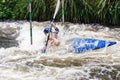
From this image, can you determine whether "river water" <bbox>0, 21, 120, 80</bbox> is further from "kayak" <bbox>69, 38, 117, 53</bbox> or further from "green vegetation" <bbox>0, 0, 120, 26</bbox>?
"green vegetation" <bbox>0, 0, 120, 26</bbox>

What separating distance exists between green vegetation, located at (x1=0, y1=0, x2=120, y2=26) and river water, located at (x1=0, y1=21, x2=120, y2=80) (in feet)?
1.30

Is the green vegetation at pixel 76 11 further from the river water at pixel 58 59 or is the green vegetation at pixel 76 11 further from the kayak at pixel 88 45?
the kayak at pixel 88 45

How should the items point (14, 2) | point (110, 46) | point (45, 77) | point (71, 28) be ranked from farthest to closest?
1. point (14, 2)
2. point (71, 28)
3. point (110, 46)
4. point (45, 77)

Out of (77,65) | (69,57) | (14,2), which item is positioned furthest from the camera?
(14,2)

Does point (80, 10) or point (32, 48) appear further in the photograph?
point (80, 10)

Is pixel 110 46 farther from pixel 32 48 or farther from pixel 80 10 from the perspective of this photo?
pixel 80 10

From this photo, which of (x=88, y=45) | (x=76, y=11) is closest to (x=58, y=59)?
(x=88, y=45)

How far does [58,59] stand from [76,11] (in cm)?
292

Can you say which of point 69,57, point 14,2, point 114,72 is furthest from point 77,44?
point 14,2

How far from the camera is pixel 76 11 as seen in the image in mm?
8969

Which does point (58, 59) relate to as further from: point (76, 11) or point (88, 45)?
point (76, 11)

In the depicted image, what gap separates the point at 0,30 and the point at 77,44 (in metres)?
2.70

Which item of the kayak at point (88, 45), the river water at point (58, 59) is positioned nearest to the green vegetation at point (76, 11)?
the river water at point (58, 59)

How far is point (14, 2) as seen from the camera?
984 centimetres
